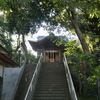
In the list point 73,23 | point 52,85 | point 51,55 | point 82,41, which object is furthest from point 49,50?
point 52,85

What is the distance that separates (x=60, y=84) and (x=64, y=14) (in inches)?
265

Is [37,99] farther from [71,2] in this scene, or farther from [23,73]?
[71,2]

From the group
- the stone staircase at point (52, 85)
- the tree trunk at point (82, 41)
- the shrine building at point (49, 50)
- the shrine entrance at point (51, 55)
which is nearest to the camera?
the stone staircase at point (52, 85)

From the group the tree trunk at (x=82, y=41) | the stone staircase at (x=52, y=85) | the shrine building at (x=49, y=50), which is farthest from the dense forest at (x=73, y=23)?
the shrine building at (x=49, y=50)

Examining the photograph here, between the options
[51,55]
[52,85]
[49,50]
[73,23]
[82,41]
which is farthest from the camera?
[51,55]

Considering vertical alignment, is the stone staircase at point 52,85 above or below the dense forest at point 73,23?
below

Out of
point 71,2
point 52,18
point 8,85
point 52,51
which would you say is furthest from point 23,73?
point 52,51

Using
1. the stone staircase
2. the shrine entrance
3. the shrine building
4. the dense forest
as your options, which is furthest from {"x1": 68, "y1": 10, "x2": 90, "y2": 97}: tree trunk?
the shrine entrance

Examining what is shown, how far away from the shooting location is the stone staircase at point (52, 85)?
854cm

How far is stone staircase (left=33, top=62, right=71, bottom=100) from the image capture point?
854cm

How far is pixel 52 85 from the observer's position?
9.80 m

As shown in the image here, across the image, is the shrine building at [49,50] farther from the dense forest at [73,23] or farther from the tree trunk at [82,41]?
the tree trunk at [82,41]

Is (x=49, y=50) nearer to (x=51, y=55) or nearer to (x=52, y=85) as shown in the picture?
(x=51, y=55)

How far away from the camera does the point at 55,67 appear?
1323 cm
